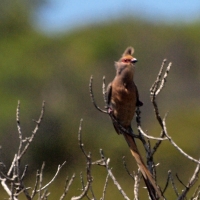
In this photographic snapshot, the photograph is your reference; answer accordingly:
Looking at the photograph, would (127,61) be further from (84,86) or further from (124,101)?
(84,86)

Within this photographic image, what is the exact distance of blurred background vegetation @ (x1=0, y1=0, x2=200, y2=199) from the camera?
25188 mm

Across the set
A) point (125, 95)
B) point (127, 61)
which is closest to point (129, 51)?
point (127, 61)

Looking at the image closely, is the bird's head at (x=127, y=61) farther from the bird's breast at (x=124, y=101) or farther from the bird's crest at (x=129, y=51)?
the bird's breast at (x=124, y=101)

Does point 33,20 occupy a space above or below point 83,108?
above

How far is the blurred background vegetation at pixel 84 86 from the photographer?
25188 millimetres

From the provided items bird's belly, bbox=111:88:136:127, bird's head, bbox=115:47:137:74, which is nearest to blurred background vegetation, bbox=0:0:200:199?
bird's belly, bbox=111:88:136:127

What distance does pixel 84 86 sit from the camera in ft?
112

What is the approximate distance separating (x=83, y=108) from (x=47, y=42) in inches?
268

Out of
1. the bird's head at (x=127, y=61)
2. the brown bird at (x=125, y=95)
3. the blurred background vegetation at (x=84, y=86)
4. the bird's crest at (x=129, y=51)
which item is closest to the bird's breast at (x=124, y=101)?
the brown bird at (x=125, y=95)

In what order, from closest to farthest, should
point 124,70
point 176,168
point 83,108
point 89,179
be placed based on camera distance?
1. point 89,179
2. point 124,70
3. point 176,168
4. point 83,108

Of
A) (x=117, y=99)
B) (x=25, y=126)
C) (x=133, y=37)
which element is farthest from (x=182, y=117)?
(x=117, y=99)

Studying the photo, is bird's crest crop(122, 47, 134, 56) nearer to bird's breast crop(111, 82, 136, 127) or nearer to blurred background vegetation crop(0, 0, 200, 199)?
bird's breast crop(111, 82, 136, 127)

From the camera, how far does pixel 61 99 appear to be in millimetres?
33875

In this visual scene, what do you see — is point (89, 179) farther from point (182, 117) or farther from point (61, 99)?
point (61, 99)
